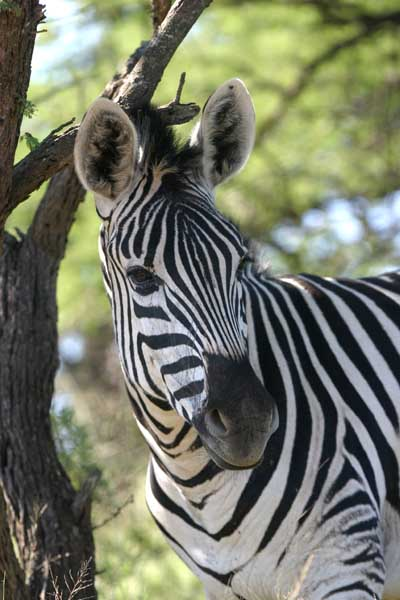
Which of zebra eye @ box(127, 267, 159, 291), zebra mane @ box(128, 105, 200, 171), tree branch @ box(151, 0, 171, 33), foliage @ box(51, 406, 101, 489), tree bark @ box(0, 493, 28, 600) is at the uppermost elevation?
tree branch @ box(151, 0, 171, 33)

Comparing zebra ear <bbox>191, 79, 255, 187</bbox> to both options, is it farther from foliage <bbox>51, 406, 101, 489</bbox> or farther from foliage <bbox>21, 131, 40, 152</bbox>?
foliage <bbox>51, 406, 101, 489</bbox>

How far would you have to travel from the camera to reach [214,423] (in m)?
4.26

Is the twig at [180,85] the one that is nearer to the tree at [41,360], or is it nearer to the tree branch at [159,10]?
the tree at [41,360]

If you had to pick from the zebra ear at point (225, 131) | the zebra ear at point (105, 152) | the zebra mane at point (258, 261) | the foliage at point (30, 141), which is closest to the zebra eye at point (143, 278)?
the zebra ear at point (105, 152)

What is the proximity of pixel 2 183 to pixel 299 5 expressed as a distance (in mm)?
11711

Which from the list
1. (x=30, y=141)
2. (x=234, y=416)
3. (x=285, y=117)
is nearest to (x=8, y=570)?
(x=234, y=416)

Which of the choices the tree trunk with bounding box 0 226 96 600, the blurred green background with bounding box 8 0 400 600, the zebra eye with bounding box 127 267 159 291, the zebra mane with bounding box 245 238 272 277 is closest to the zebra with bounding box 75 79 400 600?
the zebra eye with bounding box 127 267 159 291

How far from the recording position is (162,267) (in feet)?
14.8

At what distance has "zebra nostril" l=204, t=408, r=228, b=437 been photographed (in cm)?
424

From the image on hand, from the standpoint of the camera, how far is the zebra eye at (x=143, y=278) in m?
4.54

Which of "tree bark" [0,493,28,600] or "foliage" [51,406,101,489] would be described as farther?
"foliage" [51,406,101,489]

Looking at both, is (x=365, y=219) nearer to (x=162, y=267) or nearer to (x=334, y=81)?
(x=334, y=81)

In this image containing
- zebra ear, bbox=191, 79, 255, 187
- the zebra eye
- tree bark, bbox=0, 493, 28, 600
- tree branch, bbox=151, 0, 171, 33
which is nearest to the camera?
the zebra eye

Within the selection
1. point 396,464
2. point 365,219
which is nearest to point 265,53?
point 365,219
